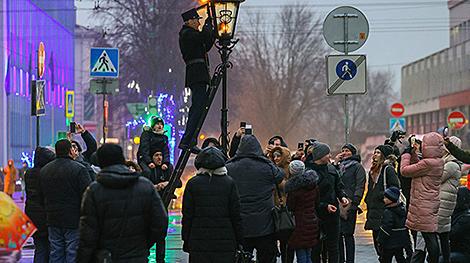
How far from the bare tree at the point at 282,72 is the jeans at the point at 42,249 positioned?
65.5 meters

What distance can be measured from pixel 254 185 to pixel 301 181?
4.02 ft

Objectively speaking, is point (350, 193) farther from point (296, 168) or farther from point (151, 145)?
point (151, 145)

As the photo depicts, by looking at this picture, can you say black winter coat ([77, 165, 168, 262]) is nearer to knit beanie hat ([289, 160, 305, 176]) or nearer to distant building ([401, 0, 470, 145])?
knit beanie hat ([289, 160, 305, 176])

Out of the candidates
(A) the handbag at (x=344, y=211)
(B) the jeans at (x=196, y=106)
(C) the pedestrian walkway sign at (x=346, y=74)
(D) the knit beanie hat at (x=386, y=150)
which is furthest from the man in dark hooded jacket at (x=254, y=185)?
(C) the pedestrian walkway sign at (x=346, y=74)

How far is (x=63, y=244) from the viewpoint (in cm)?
1395

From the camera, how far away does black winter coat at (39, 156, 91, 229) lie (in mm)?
13547

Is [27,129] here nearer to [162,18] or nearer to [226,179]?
[162,18]

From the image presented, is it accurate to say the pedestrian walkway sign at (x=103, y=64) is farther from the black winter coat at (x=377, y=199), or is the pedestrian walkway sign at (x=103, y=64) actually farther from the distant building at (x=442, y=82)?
the distant building at (x=442, y=82)

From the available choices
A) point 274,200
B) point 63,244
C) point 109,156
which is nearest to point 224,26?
point 274,200

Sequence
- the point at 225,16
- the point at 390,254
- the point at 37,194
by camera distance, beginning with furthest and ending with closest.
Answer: the point at 390,254 < the point at 37,194 < the point at 225,16

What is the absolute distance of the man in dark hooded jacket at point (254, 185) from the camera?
12828mm

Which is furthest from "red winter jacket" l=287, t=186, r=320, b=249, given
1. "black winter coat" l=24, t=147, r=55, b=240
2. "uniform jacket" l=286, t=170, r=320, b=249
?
"black winter coat" l=24, t=147, r=55, b=240

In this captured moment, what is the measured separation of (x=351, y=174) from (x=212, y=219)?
621 centimetres

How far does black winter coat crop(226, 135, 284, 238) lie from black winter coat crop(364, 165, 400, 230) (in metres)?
3.35
